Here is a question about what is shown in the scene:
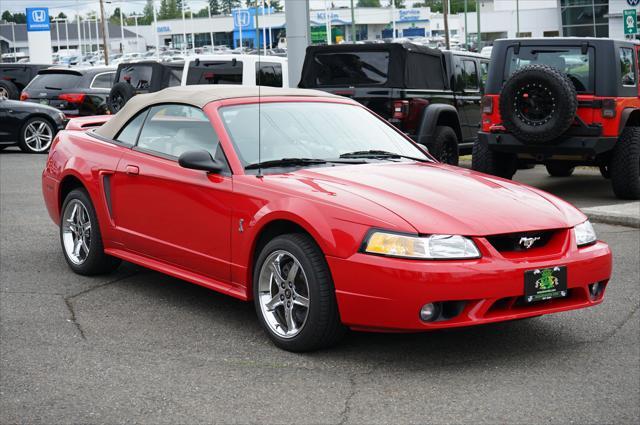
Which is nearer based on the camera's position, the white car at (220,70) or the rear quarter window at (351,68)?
the rear quarter window at (351,68)

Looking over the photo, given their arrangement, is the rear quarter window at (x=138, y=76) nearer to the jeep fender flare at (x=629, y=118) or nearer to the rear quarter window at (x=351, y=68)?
the rear quarter window at (x=351, y=68)

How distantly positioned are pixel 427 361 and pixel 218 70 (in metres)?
11.5

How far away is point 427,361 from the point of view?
5461mm

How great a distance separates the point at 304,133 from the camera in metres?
6.46

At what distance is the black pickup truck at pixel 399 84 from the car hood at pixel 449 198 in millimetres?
6941

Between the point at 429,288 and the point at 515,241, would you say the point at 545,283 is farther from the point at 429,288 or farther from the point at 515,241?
the point at 429,288

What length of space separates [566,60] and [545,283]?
23.8 ft

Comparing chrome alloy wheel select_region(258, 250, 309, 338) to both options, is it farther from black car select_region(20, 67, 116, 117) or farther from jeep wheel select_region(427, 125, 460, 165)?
black car select_region(20, 67, 116, 117)

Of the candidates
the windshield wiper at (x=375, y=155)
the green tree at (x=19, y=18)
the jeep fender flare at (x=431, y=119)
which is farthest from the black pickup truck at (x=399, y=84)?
the green tree at (x=19, y=18)

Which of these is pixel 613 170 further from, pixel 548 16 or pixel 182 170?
pixel 548 16

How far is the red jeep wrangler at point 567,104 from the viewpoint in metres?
11.3

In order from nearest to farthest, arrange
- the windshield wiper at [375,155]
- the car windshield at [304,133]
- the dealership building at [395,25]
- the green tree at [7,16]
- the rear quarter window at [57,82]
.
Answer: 1. the car windshield at [304,133]
2. the windshield wiper at [375,155]
3. the rear quarter window at [57,82]
4. the dealership building at [395,25]
5. the green tree at [7,16]

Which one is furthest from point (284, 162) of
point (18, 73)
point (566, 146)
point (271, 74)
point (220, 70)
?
point (18, 73)

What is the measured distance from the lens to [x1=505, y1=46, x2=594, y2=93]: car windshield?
38.8 ft
